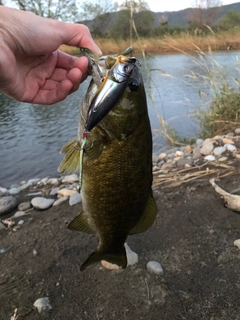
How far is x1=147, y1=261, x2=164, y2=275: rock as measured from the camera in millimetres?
3312

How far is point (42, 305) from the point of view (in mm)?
3004

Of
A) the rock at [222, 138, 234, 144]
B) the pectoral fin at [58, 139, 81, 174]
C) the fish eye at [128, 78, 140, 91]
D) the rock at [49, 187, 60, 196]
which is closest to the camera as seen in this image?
the fish eye at [128, 78, 140, 91]

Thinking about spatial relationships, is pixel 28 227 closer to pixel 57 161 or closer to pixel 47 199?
pixel 47 199

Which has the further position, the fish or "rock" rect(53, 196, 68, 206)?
"rock" rect(53, 196, 68, 206)

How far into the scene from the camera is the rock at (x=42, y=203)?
4946mm

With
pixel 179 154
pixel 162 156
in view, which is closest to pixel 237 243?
pixel 179 154

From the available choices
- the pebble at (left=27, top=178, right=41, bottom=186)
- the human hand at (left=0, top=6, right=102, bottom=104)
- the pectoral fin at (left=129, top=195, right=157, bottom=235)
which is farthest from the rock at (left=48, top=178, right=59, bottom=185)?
the pectoral fin at (left=129, top=195, right=157, bottom=235)

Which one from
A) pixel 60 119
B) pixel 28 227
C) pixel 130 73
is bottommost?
pixel 60 119

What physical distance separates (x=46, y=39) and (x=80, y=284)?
2.04 metres

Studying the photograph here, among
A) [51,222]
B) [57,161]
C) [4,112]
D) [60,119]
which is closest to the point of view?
[51,222]

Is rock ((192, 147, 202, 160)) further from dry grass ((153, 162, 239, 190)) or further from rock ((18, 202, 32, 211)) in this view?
rock ((18, 202, 32, 211))

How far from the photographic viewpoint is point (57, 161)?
304 inches

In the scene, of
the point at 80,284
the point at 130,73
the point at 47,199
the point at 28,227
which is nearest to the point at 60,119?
the point at 47,199

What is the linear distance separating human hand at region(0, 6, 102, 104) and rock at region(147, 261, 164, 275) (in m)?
1.67
